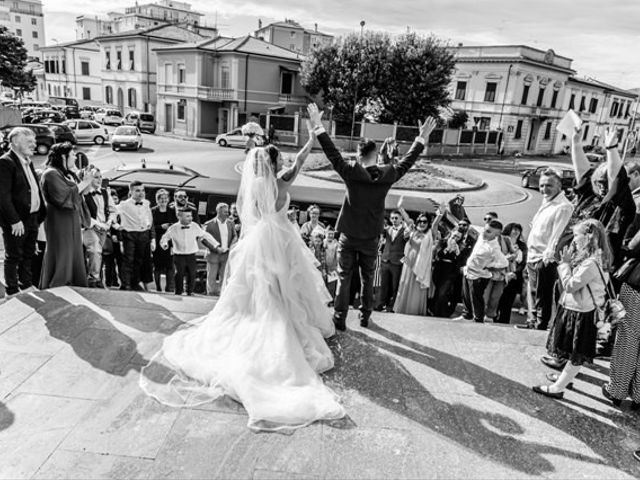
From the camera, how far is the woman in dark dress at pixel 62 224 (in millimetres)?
5609

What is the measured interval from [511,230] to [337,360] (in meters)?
4.30

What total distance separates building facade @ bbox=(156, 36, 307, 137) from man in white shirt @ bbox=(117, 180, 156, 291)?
1315 inches

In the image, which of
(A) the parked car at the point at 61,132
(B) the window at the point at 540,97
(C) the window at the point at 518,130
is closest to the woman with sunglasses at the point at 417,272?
(A) the parked car at the point at 61,132

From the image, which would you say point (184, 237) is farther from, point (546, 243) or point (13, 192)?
point (546, 243)

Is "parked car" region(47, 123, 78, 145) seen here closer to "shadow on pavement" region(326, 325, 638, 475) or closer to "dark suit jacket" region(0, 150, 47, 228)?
"dark suit jacket" region(0, 150, 47, 228)

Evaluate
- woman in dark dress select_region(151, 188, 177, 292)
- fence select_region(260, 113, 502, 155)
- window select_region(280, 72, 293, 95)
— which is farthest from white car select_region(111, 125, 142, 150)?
woman in dark dress select_region(151, 188, 177, 292)

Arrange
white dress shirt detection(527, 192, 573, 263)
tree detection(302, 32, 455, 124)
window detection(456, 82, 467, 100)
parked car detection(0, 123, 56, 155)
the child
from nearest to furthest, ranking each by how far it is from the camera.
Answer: the child → white dress shirt detection(527, 192, 573, 263) → parked car detection(0, 123, 56, 155) → tree detection(302, 32, 455, 124) → window detection(456, 82, 467, 100)

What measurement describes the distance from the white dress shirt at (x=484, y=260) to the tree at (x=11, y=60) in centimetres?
4242

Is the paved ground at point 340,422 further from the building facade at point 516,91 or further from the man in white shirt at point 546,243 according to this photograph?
the building facade at point 516,91

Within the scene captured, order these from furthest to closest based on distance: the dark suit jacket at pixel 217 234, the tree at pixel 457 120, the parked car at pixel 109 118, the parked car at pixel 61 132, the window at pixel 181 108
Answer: the parked car at pixel 109 118, the window at pixel 181 108, the tree at pixel 457 120, the parked car at pixel 61 132, the dark suit jacket at pixel 217 234

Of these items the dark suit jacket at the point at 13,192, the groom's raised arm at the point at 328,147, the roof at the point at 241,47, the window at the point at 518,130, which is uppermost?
the roof at the point at 241,47

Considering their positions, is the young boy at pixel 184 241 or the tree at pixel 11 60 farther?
the tree at pixel 11 60

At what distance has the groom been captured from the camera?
449cm

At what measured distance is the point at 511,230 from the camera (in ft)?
23.7
